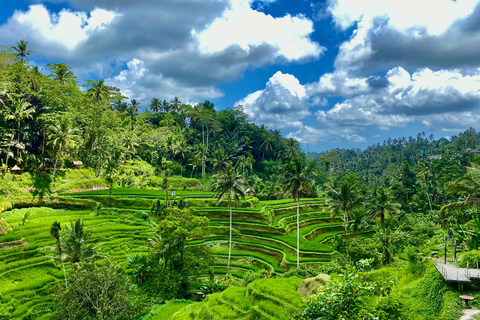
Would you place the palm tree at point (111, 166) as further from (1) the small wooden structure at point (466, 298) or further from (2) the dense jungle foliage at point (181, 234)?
(1) the small wooden structure at point (466, 298)

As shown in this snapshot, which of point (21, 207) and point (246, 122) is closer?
point (21, 207)

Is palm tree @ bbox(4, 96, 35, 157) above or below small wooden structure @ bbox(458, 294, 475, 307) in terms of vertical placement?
above

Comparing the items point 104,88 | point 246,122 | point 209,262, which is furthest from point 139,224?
point 246,122

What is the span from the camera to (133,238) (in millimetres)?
33719

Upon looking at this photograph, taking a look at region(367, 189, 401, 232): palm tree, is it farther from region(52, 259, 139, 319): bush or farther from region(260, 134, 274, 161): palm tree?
region(260, 134, 274, 161): palm tree

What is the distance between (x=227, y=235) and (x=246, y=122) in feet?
220

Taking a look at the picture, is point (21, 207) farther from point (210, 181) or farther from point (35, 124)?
point (210, 181)

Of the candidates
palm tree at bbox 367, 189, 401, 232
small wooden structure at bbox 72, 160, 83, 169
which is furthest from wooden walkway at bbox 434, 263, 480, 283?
small wooden structure at bbox 72, 160, 83, 169

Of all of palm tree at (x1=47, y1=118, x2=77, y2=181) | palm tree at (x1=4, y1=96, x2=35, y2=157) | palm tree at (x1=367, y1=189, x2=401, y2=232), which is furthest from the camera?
palm tree at (x1=47, y1=118, x2=77, y2=181)

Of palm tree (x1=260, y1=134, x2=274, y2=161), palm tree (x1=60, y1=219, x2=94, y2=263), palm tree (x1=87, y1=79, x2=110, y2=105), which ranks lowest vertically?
palm tree (x1=60, y1=219, x2=94, y2=263)

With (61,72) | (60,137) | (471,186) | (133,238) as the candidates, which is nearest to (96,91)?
(61,72)

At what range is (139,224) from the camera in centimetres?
3812

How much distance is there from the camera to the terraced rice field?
2264cm

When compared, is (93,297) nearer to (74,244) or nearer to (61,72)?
(74,244)
